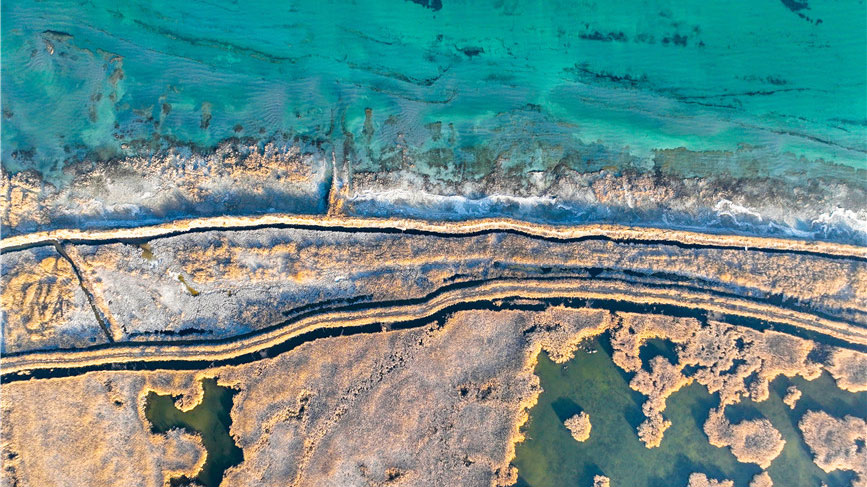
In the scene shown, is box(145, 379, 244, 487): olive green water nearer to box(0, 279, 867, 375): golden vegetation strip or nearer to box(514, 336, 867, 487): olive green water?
box(0, 279, 867, 375): golden vegetation strip

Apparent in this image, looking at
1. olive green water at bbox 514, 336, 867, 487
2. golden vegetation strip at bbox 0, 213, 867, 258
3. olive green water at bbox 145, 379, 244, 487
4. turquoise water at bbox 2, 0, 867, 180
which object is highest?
turquoise water at bbox 2, 0, 867, 180

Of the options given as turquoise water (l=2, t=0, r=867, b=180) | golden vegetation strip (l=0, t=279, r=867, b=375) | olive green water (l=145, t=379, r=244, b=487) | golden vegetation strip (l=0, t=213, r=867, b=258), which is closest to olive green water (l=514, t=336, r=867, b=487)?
golden vegetation strip (l=0, t=279, r=867, b=375)

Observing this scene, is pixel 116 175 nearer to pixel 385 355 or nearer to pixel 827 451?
pixel 385 355

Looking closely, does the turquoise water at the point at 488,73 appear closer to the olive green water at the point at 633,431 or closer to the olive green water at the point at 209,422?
the olive green water at the point at 633,431

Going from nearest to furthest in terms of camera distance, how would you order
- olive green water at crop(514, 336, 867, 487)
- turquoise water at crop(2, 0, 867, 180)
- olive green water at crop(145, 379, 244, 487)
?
1. olive green water at crop(145, 379, 244, 487)
2. olive green water at crop(514, 336, 867, 487)
3. turquoise water at crop(2, 0, 867, 180)

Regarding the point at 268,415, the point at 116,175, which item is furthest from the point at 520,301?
the point at 116,175

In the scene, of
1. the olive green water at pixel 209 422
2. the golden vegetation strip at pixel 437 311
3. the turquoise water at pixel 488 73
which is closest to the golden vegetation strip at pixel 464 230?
the golden vegetation strip at pixel 437 311
